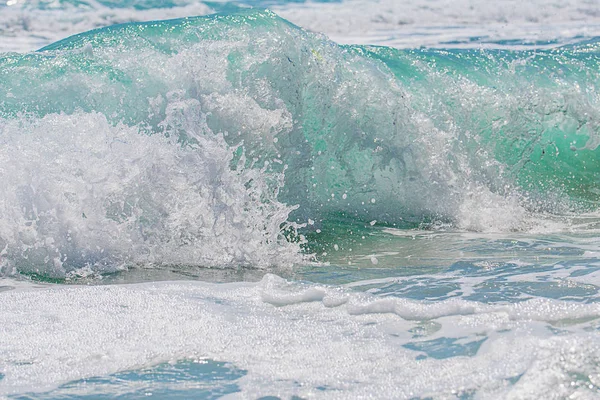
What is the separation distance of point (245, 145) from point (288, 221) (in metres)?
0.69

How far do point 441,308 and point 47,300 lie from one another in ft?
6.10

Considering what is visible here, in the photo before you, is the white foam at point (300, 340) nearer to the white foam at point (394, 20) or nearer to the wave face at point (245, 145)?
the wave face at point (245, 145)

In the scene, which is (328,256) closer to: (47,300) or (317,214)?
(317,214)

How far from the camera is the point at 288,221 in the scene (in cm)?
623

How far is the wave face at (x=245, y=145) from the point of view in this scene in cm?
502

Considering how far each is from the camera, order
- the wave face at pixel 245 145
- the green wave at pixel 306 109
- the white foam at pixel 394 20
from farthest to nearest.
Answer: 1. the white foam at pixel 394 20
2. the green wave at pixel 306 109
3. the wave face at pixel 245 145

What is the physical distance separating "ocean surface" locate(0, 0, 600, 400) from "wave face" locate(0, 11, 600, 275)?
2 centimetres

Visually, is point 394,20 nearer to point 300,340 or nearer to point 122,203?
point 122,203

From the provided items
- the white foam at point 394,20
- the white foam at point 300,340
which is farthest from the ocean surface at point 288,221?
the white foam at point 394,20

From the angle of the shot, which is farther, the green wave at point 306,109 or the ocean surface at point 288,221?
the green wave at point 306,109

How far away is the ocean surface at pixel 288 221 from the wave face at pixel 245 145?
19 mm

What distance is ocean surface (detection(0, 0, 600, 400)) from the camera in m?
2.83

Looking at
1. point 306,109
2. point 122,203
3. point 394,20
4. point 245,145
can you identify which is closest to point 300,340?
point 122,203

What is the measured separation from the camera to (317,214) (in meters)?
6.61
